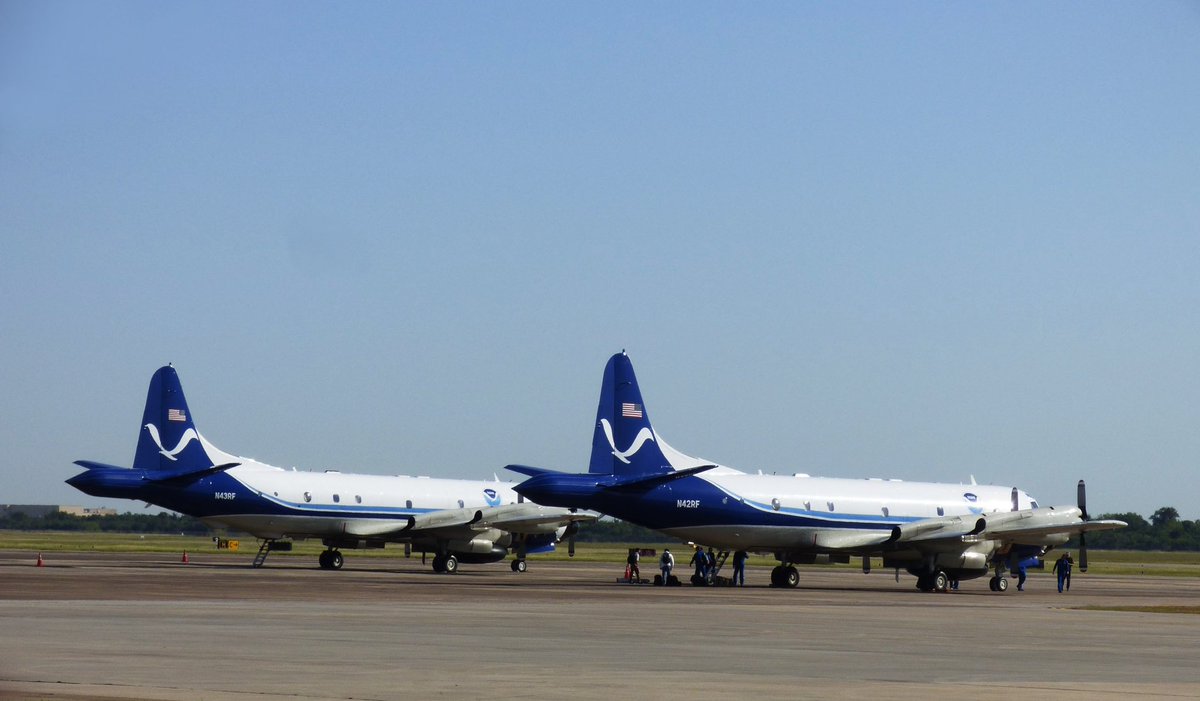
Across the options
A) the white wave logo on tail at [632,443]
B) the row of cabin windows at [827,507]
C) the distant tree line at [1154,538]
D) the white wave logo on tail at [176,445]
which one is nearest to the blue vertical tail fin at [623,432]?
the white wave logo on tail at [632,443]

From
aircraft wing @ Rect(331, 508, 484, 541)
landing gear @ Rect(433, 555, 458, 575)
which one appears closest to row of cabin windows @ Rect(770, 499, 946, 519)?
aircraft wing @ Rect(331, 508, 484, 541)

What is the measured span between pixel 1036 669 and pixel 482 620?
12.5m

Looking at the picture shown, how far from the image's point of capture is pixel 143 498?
206 feet

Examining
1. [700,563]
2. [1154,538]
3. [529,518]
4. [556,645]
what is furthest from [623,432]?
[1154,538]

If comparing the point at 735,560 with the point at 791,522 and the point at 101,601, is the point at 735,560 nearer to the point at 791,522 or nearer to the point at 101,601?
the point at 791,522

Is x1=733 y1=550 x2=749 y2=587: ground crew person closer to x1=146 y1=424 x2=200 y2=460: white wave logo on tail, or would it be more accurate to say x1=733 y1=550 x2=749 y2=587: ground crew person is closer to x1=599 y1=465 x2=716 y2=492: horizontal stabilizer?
x1=599 y1=465 x2=716 y2=492: horizontal stabilizer

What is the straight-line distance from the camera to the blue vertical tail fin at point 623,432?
177ft

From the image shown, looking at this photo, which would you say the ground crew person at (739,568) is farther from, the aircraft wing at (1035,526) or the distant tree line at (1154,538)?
the distant tree line at (1154,538)

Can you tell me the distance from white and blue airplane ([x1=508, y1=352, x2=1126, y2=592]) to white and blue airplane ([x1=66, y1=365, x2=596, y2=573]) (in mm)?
8989

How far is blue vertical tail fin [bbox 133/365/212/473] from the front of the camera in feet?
209

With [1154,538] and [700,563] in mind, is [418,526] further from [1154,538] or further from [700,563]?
[1154,538]

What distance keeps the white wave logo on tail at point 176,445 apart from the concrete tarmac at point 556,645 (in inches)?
611

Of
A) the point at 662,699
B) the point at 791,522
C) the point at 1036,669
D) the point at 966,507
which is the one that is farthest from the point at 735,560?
the point at 662,699

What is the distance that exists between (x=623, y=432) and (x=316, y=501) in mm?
17685
